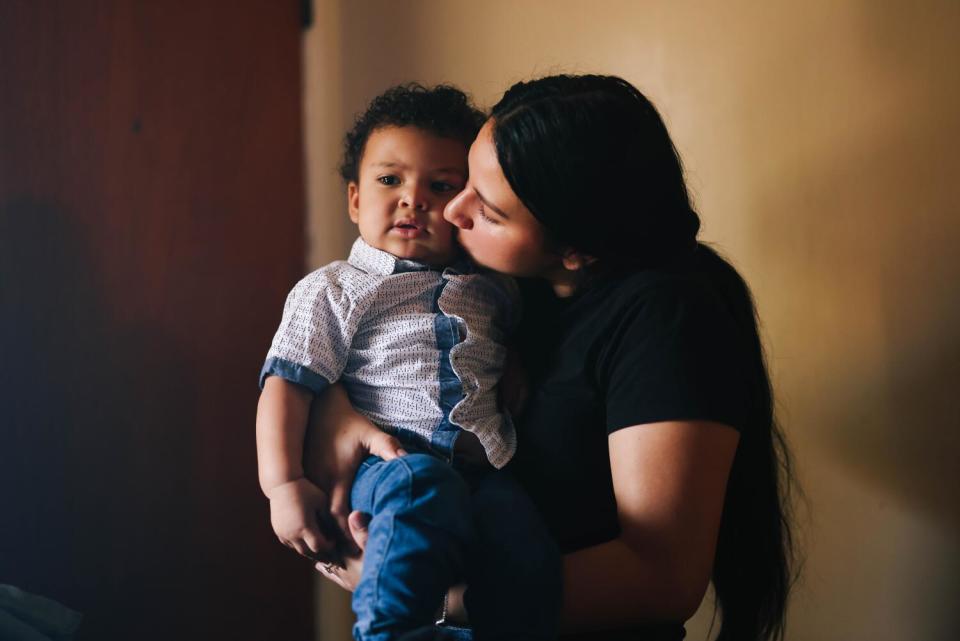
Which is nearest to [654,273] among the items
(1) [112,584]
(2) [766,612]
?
(2) [766,612]

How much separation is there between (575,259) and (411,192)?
280 millimetres

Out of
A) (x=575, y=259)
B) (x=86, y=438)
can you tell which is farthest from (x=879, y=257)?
(x=86, y=438)

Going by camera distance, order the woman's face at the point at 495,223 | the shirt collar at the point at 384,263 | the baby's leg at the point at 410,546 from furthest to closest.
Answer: the shirt collar at the point at 384,263
the woman's face at the point at 495,223
the baby's leg at the point at 410,546

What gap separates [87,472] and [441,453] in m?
0.87

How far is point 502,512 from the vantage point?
950 millimetres

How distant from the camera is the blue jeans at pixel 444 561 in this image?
32.9 inches

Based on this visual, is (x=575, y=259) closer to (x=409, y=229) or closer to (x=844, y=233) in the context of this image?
(x=409, y=229)

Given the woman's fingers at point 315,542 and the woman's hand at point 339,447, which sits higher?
the woman's hand at point 339,447

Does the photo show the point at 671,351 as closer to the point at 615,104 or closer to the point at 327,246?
the point at 615,104

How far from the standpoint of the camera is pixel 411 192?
119 centimetres

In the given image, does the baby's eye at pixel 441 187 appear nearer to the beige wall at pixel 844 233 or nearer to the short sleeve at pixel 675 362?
the short sleeve at pixel 675 362

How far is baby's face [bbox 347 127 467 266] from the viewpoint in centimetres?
119

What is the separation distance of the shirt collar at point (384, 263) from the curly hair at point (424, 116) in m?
0.18

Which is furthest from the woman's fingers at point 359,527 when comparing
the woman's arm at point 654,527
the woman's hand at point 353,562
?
the woman's arm at point 654,527
